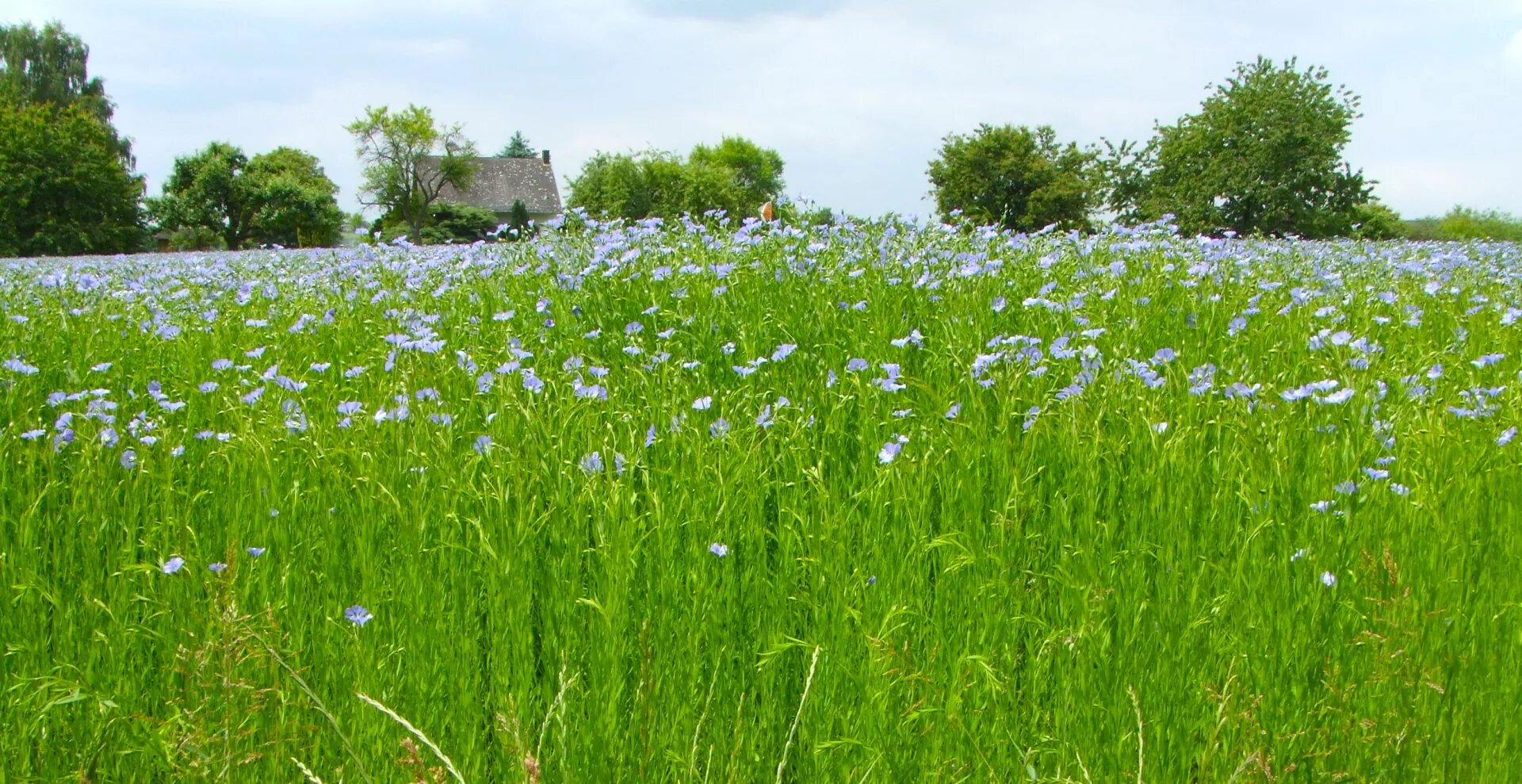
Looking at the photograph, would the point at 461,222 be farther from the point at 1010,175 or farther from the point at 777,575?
the point at 777,575

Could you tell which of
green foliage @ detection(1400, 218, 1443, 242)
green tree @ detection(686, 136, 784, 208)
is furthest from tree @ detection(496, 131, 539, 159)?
green foliage @ detection(1400, 218, 1443, 242)

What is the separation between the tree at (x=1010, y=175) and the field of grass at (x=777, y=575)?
44.1m

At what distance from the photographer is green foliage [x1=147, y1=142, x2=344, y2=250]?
42625mm

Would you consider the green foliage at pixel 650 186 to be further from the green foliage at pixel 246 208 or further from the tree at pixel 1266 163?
the tree at pixel 1266 163

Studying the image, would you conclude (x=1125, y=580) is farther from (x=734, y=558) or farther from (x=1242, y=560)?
(x=734, y=558)

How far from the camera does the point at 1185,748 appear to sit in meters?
1.94

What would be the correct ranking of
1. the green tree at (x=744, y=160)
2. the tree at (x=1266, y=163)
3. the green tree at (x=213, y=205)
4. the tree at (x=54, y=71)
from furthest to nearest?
1. the green tree at (x=744, y=160)
2. the tree at (x=54, y=71)
3. the green tree at (x=213, y=205)
4. the tree at (x=1266, y=163)

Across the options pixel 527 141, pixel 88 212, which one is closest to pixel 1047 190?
pixel 88 212

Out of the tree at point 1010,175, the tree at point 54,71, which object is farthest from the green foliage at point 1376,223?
the tree at point 54,71

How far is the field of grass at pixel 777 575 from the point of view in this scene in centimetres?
195

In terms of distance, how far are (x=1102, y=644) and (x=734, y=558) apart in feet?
3.01

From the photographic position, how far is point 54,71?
50.0 meters

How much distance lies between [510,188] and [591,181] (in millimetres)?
13307

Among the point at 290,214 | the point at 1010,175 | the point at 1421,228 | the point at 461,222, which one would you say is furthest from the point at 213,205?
the point at 1421,228
